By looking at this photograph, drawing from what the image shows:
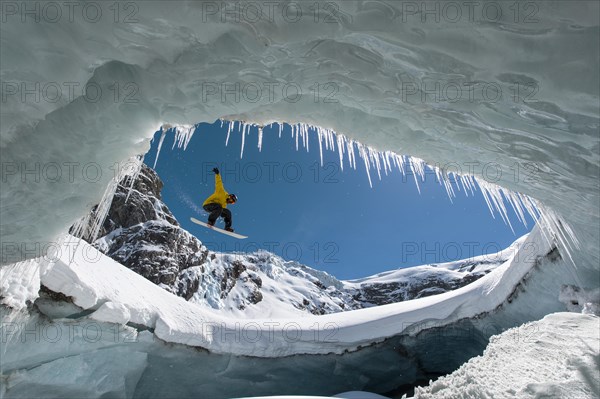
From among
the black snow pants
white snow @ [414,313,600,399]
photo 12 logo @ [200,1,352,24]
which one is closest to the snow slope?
the black snow pants

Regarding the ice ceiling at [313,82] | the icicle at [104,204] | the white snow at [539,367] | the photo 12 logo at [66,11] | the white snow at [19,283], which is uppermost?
the photo 12 logo at [66,11]

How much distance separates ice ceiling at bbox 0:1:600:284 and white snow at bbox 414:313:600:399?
190 centimetres

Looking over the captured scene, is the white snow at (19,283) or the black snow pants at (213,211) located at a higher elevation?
the black snow pants at (213,211)

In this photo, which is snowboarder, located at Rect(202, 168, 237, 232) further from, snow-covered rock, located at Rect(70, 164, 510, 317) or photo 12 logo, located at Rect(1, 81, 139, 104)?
snow-covered rock, located at Rect(70, 164, 510, 317)

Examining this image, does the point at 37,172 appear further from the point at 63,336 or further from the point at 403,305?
the point at 403,305

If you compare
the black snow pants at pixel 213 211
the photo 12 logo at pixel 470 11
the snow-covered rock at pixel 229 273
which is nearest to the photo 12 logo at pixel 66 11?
the photo 12 logo at pixel 470 11

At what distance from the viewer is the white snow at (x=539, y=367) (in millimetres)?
5043

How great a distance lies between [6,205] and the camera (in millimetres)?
5000

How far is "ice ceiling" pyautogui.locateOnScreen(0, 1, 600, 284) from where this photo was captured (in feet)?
10.0

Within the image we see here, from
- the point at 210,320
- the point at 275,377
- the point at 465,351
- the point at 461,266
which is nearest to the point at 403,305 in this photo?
the point at 465,351

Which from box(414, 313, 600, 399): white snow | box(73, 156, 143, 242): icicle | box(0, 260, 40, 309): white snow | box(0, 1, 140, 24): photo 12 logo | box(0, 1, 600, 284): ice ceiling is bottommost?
box(414, 313, 600, 399): white snow

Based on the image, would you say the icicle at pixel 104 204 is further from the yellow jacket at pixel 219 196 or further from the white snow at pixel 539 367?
the white snow at pixel 539 367

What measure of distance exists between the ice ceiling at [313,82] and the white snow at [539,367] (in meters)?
1.90

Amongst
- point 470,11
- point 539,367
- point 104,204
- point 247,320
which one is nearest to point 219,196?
point 247,320
